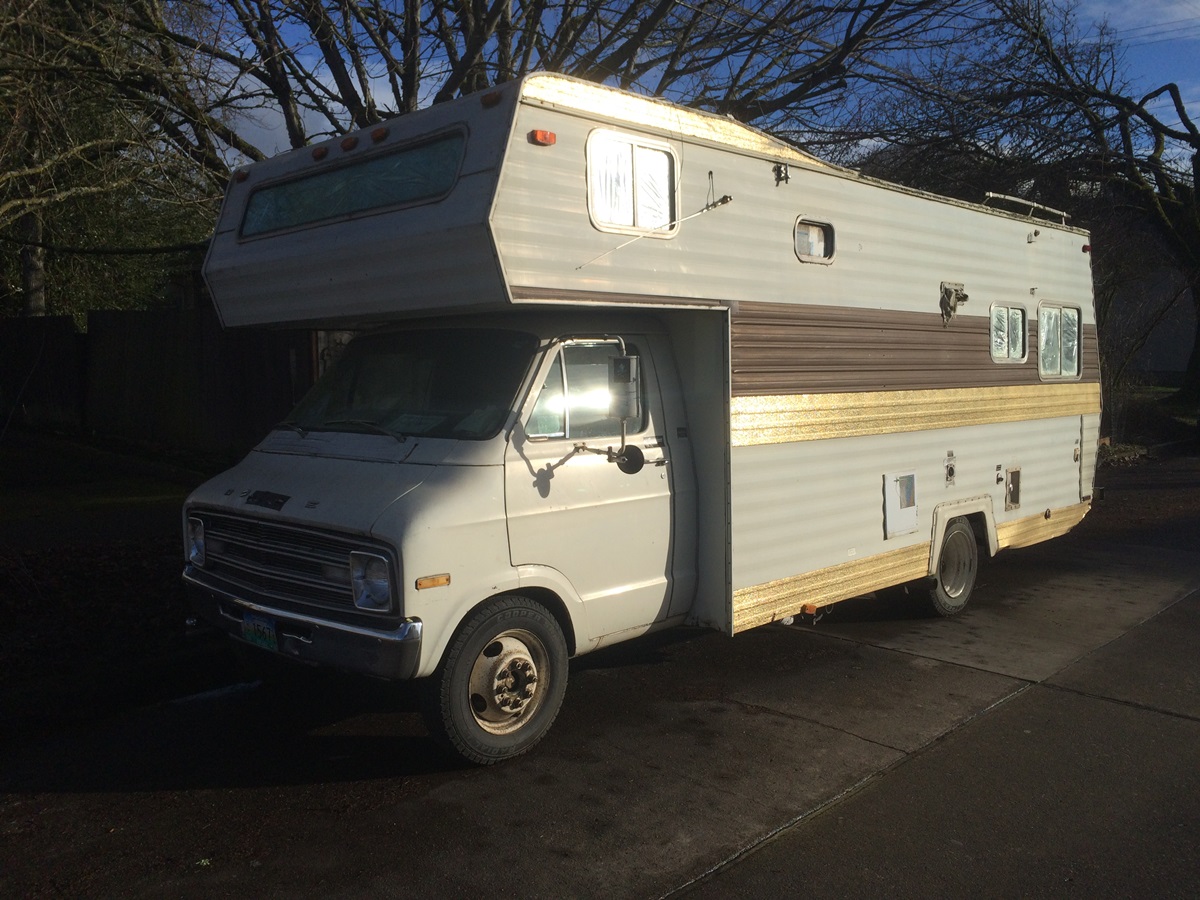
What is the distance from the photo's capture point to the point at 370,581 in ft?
14.7

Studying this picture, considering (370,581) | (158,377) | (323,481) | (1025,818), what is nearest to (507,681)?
(370,581)

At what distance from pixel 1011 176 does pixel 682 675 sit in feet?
46.7

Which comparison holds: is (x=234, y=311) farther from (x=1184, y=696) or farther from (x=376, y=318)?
(x=1184, y=696)

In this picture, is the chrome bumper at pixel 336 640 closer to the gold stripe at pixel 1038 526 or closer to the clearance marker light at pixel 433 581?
the clearance marker light at pixel 433 581

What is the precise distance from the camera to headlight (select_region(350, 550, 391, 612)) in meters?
4.42

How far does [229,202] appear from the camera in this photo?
621 centimetres

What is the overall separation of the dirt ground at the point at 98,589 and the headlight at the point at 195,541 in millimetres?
985

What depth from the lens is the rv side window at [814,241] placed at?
20.4 ft

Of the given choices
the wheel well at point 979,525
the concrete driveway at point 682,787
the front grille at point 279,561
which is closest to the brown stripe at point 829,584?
the wheel well at point 979,525

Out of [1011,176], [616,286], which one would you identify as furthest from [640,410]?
[1011,176]

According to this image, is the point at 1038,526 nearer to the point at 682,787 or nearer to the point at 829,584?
the point at 829,584

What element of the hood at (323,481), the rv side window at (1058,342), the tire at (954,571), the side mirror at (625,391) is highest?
the rv side window at (1058,342)

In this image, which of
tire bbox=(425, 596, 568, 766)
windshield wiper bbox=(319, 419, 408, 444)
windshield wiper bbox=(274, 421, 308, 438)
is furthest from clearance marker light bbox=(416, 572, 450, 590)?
windshield wiper bbox=(274, 421, 308, 438)

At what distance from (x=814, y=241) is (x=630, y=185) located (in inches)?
64.4
